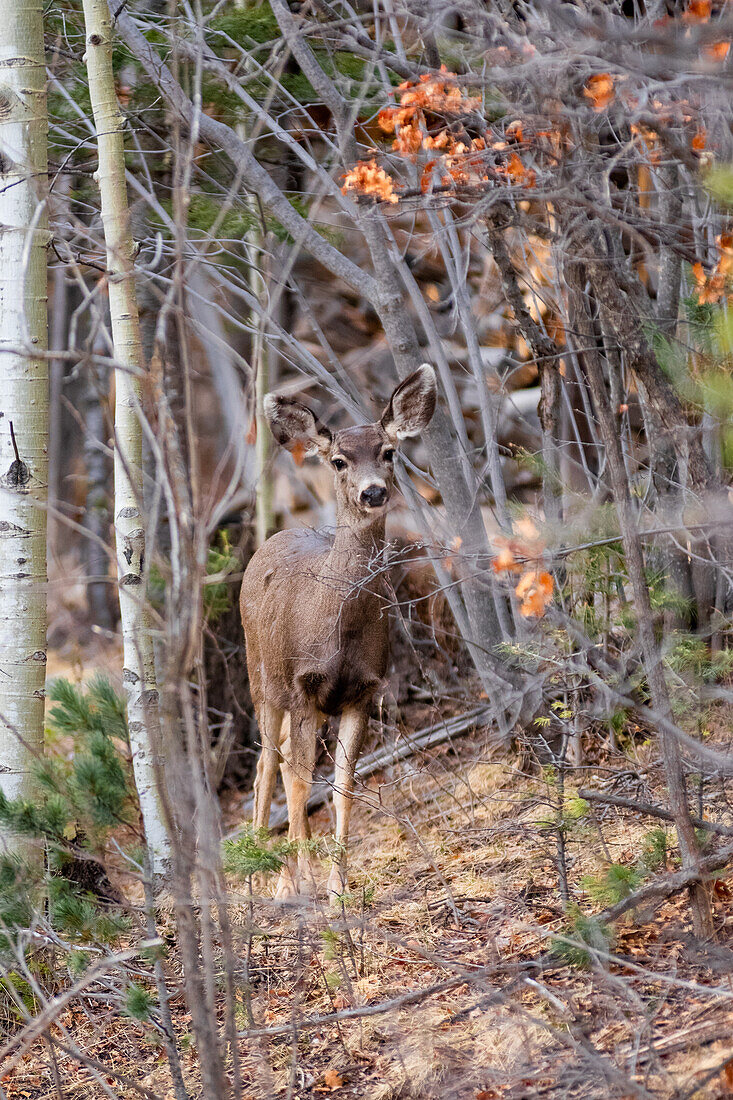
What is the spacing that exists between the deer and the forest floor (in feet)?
1.95

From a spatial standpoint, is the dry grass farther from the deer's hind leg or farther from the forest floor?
the deer's hind leg

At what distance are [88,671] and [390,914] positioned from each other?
22.6 feet

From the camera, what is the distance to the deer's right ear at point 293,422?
233 inches

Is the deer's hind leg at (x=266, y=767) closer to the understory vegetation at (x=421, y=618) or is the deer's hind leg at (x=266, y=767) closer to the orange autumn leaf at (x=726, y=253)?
the understory vegetation at (x=421, y=618)

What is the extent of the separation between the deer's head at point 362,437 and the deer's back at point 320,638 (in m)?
0.41

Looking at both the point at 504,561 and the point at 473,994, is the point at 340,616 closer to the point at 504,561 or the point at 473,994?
the point at 504,561

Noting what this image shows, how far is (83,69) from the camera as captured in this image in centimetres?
733

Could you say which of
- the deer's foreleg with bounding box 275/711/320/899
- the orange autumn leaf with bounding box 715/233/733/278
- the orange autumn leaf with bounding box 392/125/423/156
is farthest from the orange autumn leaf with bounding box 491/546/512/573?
the deer's foreleg with bounding box 275/711/320/899

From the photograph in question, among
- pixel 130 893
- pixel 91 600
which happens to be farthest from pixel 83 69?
pixel 91 600

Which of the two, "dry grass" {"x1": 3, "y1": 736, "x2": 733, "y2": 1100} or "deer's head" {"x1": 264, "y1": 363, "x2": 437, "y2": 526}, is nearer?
"dry grass" {"x1": 3, "y1": 736, "x2": 733, "y2": 1100}

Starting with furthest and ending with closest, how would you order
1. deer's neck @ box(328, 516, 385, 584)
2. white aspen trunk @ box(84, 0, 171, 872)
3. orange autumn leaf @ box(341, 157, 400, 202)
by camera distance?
deer's neck @ box(328, 516, 385, 584)
white aspen trunk @ box(84, 0, 171, 872)
orange autumn leaf @ box(341, 157, 400, 202)

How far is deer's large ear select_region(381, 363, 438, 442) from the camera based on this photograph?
5766 millimetres

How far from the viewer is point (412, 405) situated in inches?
232

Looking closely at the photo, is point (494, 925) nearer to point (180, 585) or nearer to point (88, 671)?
point (180, 585)
